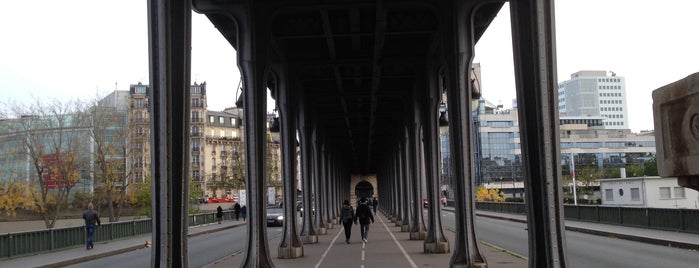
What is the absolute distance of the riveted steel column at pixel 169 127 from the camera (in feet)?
31.2

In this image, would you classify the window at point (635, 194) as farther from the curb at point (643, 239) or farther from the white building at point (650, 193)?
the curb at point (643, 239)

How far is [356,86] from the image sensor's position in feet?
94.6

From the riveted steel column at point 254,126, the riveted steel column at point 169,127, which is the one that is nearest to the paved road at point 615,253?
the riveted steel column at point 254,126

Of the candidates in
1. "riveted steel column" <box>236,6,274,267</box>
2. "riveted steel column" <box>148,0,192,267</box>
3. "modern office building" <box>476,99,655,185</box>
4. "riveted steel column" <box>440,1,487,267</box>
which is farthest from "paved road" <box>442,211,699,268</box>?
"modern office building" <box>476,99,655,185</box>

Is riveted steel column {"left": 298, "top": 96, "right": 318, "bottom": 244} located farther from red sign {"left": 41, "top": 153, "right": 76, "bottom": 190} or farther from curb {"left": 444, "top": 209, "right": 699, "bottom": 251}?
red sign {"left": 41, "top": 153, "right": 76, "bottom": 190}

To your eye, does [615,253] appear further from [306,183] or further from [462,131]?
[306,183]

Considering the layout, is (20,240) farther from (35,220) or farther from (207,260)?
(35,220)

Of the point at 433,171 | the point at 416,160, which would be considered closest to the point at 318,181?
the point at 416,160

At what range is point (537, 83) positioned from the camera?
10.2 metres

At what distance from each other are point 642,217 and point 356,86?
46.1 ft

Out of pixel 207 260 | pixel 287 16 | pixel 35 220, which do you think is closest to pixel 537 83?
pixel 287 16

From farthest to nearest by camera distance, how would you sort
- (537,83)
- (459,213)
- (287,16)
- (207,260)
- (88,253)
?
1. (88,253)
2. (207,260)
3. (287,16)
4. (459,213)
5. (537,83)

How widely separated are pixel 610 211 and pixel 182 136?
89.6 feet

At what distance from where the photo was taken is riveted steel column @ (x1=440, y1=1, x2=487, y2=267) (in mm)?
14531
